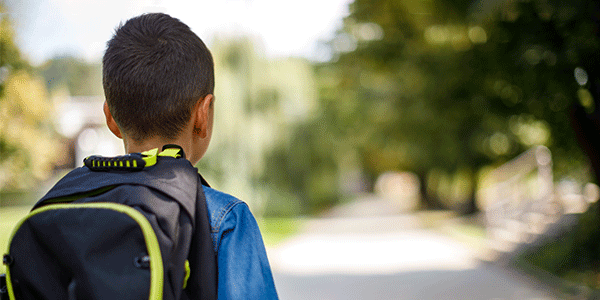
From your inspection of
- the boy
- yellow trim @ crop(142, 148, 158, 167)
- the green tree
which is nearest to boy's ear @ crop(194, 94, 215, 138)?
the boy

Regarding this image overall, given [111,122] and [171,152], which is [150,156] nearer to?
[171,152]

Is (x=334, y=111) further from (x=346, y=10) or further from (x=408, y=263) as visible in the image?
(x=346, y=10)

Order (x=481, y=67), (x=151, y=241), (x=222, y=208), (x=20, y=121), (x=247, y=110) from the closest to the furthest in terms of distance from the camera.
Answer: (x=151, y=241) → (x=222, y=208) → (x=20, y=121) → (x=481, y=67) → (x=247, y=110)

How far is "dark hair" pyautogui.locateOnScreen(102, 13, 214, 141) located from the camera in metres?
1.04

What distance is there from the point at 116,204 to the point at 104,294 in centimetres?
16

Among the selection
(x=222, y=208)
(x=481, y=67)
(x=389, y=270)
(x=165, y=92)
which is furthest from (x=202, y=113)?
(x=389, y=270)

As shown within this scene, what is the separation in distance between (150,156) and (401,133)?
15.0 meters

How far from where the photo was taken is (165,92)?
41.1 inches

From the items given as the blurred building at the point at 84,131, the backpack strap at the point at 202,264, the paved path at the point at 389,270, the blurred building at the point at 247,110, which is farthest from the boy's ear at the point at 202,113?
the blurred building at the point at 247,110

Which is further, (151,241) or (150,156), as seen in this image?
(150,156)

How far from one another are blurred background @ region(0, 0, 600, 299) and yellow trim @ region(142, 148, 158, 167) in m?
0.46

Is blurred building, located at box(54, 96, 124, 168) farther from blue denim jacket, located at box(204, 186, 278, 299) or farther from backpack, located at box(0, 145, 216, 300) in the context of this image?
blue denim jacket, located at box(204, 186, 278, 299)

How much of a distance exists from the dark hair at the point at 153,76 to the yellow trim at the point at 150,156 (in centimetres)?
7

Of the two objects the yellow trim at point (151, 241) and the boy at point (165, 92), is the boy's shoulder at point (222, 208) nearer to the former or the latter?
the boy at point (165, 92)
